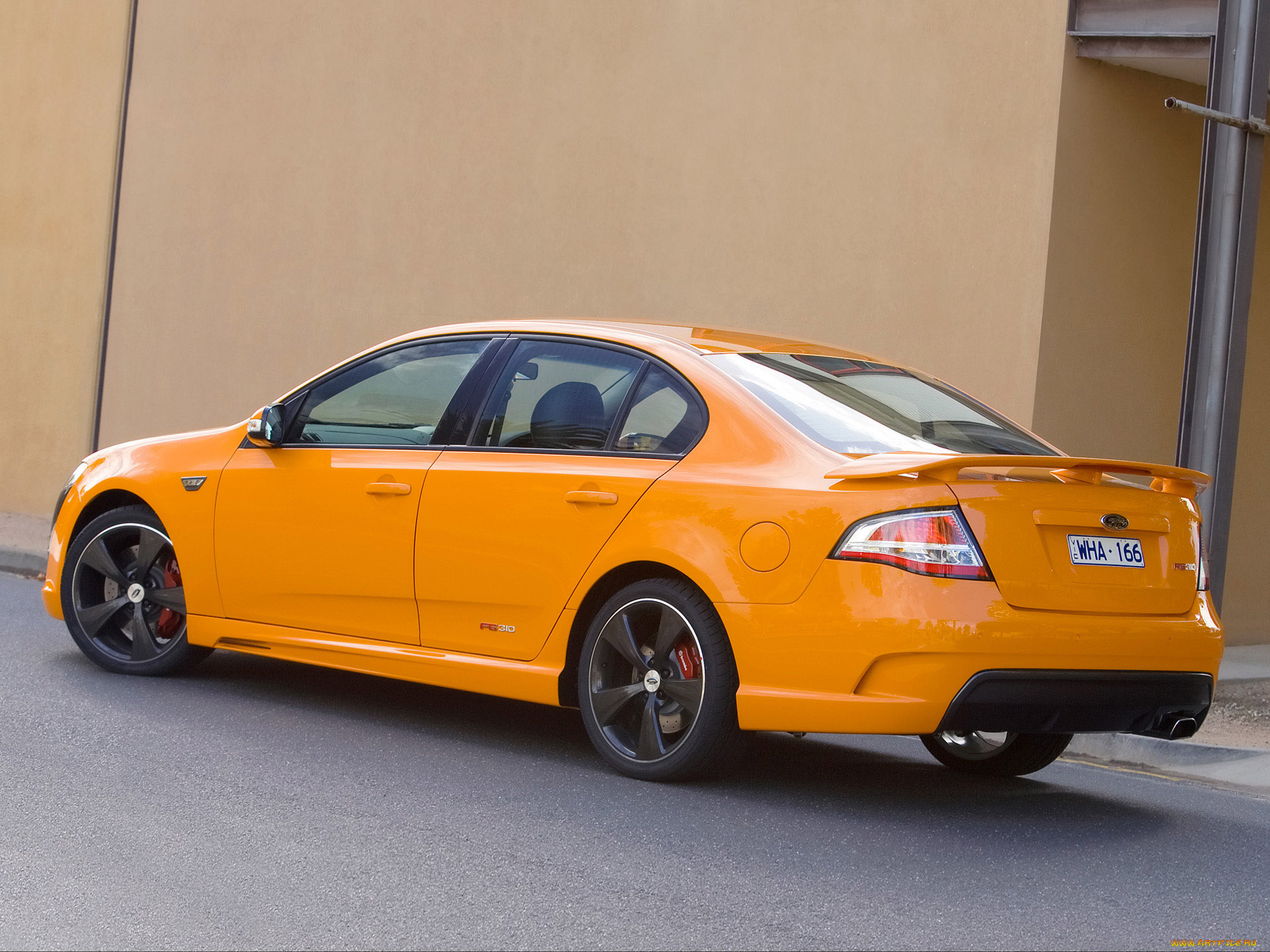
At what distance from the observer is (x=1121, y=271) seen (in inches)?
405

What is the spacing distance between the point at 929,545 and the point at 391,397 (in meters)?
2.54

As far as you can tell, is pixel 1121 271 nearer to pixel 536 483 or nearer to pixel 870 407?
pixel 870 407

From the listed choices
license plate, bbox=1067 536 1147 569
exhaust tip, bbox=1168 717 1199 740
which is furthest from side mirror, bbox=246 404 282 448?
exhaust tip, bbox=1168 717 1199 740

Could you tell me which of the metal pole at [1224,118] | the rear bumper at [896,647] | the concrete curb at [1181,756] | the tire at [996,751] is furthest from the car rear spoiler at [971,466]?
the metal pole at [1224,118]

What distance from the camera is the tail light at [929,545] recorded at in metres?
4.67

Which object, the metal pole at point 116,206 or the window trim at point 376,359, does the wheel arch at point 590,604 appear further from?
the metal pole at point 116,206

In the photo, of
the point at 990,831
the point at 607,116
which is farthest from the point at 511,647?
the point at 607,116

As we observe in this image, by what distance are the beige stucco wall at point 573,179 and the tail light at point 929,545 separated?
5331mm

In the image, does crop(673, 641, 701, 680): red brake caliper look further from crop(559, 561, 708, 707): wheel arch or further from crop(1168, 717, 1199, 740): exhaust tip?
crop(1168, 717, 1199, 740): exhaust tip

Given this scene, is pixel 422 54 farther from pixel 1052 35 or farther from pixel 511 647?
pixel 511 647

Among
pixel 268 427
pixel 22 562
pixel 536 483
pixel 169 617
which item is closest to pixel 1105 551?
pixel 536 483

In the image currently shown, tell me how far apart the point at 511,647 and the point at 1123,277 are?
6.23m

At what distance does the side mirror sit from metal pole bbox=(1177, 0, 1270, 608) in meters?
4.82

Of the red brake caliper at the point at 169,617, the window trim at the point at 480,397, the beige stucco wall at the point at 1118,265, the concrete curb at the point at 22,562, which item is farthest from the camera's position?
the concrete curb at the point at 22,562
